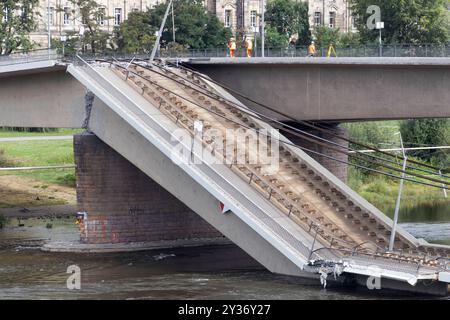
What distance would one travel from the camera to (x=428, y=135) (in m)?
100

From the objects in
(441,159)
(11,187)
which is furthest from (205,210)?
(441,159)

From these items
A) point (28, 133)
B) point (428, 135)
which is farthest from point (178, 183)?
point (28, 133)

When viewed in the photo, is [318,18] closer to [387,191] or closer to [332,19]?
[332,19]

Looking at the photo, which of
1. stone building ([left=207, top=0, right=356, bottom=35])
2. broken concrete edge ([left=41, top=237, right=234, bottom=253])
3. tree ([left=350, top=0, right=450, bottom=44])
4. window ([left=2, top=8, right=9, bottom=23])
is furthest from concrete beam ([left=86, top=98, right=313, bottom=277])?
stone building ([left=207, top=0, right=356, bottom=35])

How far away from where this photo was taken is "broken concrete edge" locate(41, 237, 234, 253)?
213 feet

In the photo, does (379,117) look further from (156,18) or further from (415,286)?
(156,18)

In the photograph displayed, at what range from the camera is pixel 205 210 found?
188 ft

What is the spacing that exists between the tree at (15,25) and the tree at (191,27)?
10.4 metres

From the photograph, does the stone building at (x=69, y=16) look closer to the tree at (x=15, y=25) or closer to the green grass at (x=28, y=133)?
the tree at (x=15, y=25)

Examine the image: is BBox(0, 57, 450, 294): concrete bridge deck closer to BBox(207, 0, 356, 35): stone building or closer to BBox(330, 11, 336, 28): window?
BBox(207, 0, 356, 35): stone building

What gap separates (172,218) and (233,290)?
14.6 m

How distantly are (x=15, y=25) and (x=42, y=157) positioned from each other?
17.7m

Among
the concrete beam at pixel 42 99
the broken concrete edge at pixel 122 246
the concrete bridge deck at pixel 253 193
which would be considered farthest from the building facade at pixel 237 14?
the concrete bridge deck at pixel 253 193

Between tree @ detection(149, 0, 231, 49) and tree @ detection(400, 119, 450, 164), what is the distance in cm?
2319
